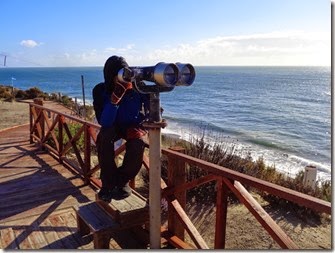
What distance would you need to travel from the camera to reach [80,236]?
3381 millimetres

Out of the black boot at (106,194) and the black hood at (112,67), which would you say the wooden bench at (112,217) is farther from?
the black hood at (112,67)

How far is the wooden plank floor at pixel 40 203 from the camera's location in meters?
3.31

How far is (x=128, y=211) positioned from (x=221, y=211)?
2.38 ft

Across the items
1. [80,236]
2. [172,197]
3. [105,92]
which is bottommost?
[80,236]

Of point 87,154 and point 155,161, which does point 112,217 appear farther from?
point 87,154

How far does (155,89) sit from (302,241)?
3341 mm

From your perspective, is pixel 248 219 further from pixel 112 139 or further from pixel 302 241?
pixel 112 139

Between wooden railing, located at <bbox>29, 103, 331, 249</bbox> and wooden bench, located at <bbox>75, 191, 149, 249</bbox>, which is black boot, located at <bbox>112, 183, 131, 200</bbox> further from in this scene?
wooden railing, located at <bbox>29, 103, 331, 249</bbox>

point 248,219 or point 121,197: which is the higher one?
point 121,197

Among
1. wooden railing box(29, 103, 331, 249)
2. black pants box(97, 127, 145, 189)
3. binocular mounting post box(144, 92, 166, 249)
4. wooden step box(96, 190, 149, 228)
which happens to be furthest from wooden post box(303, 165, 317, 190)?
binocular mounting post box(144, 92, 166, 249)

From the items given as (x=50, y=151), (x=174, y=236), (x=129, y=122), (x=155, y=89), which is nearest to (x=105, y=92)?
(x=129, y=122)

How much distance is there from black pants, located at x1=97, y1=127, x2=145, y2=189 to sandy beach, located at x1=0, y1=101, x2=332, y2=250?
1.99m

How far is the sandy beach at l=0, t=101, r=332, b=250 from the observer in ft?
15.1

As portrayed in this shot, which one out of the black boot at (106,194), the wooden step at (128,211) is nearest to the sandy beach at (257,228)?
the wooden step at (128,211)
